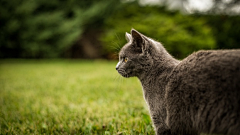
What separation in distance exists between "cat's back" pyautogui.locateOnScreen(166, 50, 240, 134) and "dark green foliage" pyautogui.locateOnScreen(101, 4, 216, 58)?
22.9 feet

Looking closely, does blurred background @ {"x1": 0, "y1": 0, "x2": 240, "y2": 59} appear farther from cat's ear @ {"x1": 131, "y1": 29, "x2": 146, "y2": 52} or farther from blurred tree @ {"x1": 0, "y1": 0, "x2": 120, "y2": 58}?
cat's ear @ {"x1": 131, "y1": 29, "x2": 146, "y2": 52}

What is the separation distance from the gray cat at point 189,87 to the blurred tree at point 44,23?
8703 millimetres

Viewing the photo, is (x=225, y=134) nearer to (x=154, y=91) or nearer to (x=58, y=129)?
(x=154, y=91)

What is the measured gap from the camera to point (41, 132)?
80.9 inches

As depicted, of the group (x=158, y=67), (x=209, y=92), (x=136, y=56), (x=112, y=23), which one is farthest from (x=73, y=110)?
(x=112, y=23)

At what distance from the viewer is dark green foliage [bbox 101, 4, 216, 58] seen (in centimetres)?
877

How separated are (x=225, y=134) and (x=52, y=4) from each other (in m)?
10.8

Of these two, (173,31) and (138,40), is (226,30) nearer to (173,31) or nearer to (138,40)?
(173,31)

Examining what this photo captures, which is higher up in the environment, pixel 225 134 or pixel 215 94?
pixel 215 94

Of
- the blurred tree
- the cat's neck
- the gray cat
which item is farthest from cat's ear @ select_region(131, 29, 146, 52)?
the blurred tree

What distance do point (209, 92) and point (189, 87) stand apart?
0.43 feet

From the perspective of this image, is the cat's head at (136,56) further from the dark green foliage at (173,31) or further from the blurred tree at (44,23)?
the blurred tree at (44,23)

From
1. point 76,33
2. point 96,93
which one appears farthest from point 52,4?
point 96,93

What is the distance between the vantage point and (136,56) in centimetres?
169
